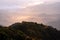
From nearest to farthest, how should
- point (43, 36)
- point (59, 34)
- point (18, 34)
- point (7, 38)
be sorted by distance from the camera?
1. point (7, 38)
2. point (18, 34)
3. point (43, 36)
4. point (59, 34)

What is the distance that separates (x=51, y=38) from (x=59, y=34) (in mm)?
1901

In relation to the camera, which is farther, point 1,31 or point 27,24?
point 27,24

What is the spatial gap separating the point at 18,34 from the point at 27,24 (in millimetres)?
9209

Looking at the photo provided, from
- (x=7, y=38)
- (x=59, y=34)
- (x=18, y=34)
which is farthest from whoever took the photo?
(x=59, y=34)

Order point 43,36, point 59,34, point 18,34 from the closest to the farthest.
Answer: point 18,34
point 43,36
point 59,34

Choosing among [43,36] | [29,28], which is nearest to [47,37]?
[43,36]

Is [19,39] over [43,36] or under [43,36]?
over

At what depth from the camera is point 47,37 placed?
27.3 metres

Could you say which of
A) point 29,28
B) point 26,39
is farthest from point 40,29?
point 26,39

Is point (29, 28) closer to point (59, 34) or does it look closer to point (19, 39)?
point (59, 34)

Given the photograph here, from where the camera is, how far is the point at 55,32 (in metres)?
29.7

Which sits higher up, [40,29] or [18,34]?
[18,34]

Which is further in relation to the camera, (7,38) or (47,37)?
(47,37)

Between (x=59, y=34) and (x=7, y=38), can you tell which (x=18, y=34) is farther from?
(x=59, y=34)
